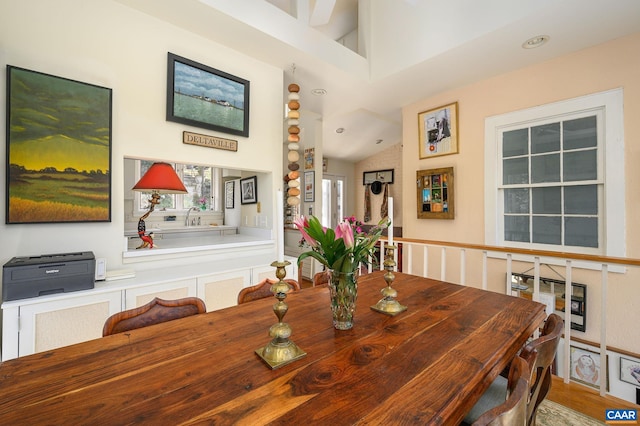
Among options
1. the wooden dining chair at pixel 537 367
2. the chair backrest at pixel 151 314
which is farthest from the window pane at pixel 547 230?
the chair backrest at pixel 151 314

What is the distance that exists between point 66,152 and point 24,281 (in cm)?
79

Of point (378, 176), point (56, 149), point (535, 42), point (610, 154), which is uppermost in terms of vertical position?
point (535, 42)

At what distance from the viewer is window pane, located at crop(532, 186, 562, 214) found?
104 inches

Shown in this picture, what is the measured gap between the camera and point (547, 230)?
2.70m

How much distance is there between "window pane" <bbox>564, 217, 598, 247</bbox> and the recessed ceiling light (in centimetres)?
157

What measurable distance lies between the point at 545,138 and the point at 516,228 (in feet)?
3.02

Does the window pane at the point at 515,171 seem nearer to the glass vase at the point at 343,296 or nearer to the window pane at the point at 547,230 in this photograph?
the window pane at the point at 547,230

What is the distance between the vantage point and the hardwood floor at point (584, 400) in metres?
1.46

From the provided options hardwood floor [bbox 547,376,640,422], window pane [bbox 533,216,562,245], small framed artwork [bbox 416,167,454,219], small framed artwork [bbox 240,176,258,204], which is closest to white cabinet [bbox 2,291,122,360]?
small framed artwork [bbox 240,176,258,204]

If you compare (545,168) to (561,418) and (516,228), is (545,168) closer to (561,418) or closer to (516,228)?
(516,228)

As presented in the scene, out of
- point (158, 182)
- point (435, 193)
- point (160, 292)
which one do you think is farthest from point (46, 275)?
point (435, 193)

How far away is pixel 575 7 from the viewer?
73.8 inches

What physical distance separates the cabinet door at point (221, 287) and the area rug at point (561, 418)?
2015 mm

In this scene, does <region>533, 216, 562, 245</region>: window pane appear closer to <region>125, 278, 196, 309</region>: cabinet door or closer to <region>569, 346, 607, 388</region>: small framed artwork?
<region>569, 346, 607, 388</region>: small framed artwork
